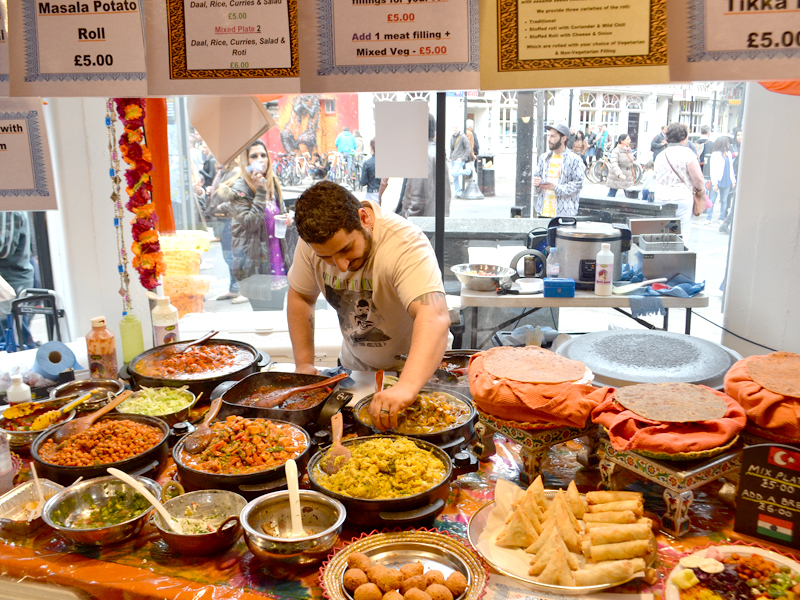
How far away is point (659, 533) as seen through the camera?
1.52m

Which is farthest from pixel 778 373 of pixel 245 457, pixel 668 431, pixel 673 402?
pixel 245 457

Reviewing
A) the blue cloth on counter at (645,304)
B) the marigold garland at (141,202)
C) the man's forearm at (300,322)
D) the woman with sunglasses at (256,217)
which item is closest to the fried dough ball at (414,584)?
the man's forearm at (300,322)

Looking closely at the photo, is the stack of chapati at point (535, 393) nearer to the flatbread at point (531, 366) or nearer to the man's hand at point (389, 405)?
the flatbread at point (531, 366)

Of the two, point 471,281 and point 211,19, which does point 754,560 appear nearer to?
point 211,19

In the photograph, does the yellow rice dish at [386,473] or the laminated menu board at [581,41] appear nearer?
the laminated menu board at [581,41]

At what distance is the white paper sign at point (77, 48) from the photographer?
4.24 ft

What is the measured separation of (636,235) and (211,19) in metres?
3.99

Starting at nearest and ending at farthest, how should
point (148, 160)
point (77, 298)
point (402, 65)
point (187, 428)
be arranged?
point (402, 65), point (187, 428), point (148, 160), point (77, 298)

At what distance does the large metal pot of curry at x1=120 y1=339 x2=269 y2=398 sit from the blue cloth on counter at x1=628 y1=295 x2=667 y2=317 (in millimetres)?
2683

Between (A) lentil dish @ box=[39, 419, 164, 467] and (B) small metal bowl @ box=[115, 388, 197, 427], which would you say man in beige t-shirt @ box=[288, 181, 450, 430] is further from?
(A) lentil dish @ box=[39, 419, 164, 467]

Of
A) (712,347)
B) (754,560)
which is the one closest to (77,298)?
(712,347)

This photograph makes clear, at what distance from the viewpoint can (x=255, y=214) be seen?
545 cm

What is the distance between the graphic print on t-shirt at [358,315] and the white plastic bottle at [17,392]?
1263 millimetres

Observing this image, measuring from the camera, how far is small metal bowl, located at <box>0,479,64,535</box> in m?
1.59
